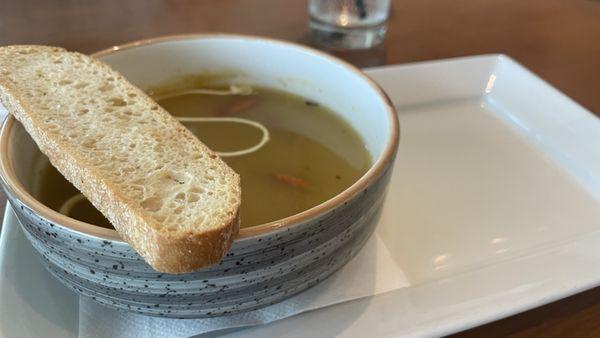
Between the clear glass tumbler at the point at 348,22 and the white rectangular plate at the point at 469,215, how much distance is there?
24cm

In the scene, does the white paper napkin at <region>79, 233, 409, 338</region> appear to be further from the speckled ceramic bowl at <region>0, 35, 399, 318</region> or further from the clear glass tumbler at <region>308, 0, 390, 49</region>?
the clear glass tumbler at <region>308, 0, 390, 49</region>

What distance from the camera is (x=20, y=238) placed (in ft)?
2.52

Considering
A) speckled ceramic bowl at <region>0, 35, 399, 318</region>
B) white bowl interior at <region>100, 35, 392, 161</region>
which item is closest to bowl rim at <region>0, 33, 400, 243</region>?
speckled ceramic bowl at <region>0, 35, 399, 318</region>

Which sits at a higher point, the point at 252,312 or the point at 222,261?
the point at 222,261

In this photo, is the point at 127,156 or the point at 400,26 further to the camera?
the point at 400,26

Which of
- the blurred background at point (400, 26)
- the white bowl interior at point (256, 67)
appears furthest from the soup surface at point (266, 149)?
the blurred background at point (400, 26)

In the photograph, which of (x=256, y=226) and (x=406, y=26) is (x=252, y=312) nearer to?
(x=256, y=226)

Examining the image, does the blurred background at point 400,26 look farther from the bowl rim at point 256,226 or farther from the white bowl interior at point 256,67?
the bowl rim at point 256,226

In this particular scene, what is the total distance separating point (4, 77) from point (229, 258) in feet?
1.42

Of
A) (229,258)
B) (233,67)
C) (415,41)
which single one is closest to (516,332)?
(229,258)

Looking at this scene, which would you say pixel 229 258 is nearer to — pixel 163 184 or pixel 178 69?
pixel 163 184

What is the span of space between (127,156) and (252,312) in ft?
0.76

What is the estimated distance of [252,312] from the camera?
68 centimetres

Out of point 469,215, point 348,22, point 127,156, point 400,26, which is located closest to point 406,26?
point 400,26
